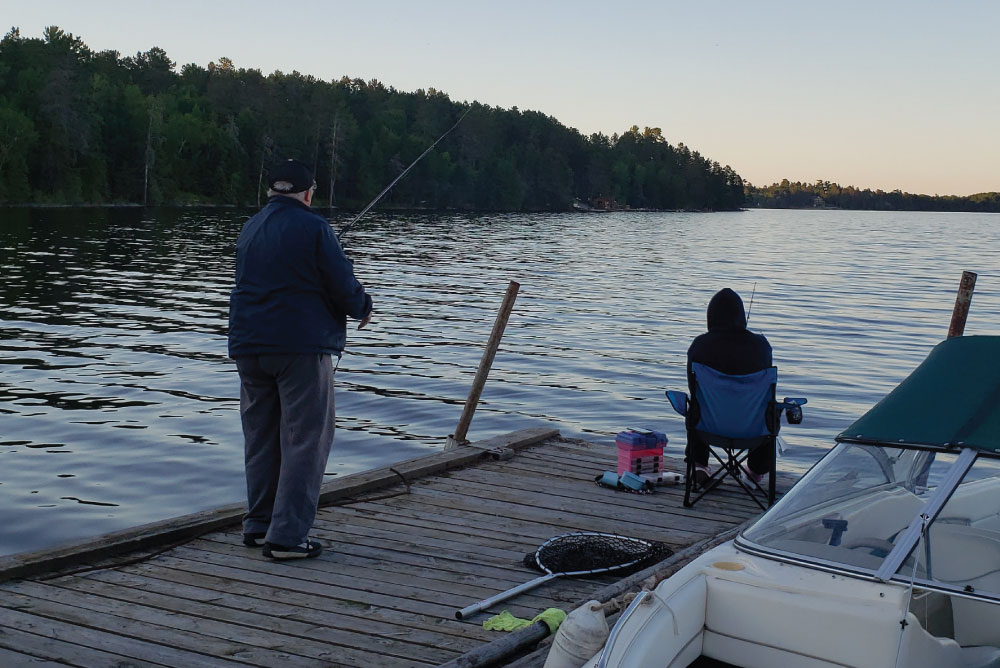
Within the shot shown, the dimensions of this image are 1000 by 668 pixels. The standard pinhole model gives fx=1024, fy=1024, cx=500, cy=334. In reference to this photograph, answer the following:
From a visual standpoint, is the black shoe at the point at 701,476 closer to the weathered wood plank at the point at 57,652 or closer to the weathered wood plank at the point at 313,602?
the weathered wood plank at the point at 313,602

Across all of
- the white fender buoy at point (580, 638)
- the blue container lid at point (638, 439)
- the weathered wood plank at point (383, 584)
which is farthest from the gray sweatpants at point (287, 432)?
the blue container lid at point (638, 439)

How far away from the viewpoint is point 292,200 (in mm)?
5203

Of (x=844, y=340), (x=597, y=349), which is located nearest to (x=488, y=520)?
(x=597, y=349)

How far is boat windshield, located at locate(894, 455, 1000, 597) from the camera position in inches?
132

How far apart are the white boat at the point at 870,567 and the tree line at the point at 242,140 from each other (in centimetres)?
4691

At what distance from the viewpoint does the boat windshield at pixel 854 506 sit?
3.55 meters

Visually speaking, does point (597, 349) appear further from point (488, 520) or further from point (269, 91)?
point (269, 91)

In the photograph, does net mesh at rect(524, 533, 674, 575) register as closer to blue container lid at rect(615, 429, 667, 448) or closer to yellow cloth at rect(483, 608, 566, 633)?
yellow cloth at rect(483, 608, 566, 633)

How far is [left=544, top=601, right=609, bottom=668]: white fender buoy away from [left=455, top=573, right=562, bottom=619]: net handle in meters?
1.13

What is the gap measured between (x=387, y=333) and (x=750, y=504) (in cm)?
1466

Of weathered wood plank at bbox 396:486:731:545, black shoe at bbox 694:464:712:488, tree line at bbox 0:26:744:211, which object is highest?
tree line at bbox 0:26:744:211

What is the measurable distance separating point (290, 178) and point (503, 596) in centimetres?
233

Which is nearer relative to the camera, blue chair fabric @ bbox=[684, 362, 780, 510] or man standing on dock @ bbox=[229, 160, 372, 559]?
man standing on dock @ bbox=[229, 160, 372, 559]

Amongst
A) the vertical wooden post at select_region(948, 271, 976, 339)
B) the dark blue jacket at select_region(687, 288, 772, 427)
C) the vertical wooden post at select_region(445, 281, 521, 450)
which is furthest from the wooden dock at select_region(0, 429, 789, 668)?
the vertical wooden post at select_region(948, 271, 976, 339)
